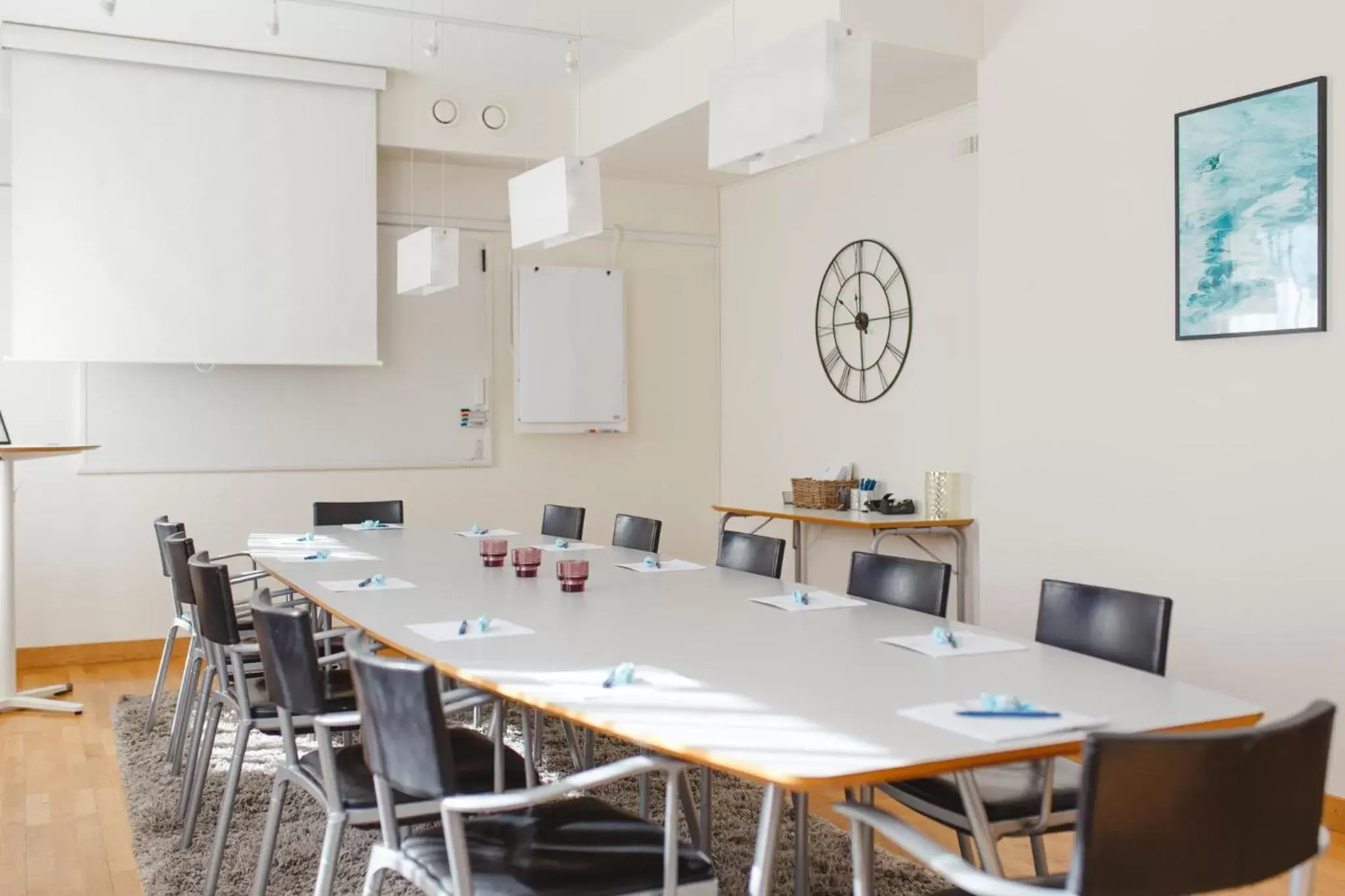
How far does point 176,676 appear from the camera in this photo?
20.5 ft

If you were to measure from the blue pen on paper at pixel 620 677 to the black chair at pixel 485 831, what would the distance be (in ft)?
0.63

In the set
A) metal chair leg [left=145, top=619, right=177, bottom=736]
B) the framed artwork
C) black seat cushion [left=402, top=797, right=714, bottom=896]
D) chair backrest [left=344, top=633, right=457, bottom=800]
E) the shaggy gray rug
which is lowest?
the shaggy gray rug

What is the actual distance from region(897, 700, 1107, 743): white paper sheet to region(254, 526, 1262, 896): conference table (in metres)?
0.02

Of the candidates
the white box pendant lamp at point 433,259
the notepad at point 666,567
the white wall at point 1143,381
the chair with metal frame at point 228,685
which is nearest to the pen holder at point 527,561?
the notepad at point 666,567

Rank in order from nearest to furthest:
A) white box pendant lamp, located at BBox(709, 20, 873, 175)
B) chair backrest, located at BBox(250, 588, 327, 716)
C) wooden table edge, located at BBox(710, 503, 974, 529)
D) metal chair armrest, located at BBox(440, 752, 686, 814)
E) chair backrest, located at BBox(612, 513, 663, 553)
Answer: metal chair armrest, located at BBox(440, 752, 686, 814), chair backrest, located at BBox(250, 588, 327, 716), white box pendant lamp, located at BBox(709, 20, 873, 175), chair backrest, located at BBox(612, 513, 663, 553), wooden table edge, located at BBox(710, 503, 974, 529)

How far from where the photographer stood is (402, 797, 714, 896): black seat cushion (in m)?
2.12

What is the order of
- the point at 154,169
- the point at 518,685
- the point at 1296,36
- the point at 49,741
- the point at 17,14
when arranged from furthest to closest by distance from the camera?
the point at 154,169 < the point at 17,14 < the point at 49,741 < the point at 1296,36 < the point at 518,685

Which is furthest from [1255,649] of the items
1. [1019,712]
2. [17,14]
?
[17,14]

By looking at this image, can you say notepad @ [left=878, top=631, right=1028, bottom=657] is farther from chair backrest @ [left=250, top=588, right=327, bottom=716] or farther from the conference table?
chair backrest @ [left=250, top=588, right=327, bottom=716]

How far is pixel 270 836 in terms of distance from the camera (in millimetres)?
2963

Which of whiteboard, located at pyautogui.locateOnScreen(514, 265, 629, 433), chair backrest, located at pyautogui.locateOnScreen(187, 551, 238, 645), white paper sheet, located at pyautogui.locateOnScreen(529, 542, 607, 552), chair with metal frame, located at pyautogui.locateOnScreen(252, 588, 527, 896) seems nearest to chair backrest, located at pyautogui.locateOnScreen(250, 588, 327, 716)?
chair with metal frame, located at pyautogui.locateOnScreen(252, 588, 527, 896)

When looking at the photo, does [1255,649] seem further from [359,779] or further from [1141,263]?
[359,779]

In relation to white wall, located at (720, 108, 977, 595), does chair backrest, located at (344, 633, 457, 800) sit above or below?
below

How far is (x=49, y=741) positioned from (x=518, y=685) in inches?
144
